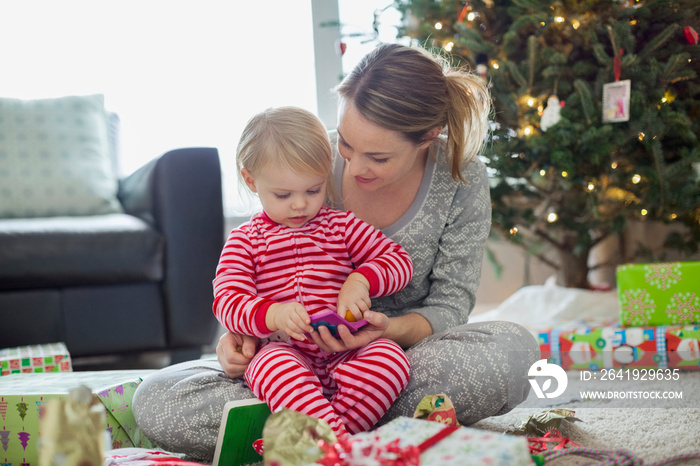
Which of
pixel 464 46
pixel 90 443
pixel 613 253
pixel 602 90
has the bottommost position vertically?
pixel 613 253

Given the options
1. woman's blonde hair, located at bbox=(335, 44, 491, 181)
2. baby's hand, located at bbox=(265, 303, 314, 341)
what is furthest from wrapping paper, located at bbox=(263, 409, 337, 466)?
woman's blonde hair, located at bbox=(335, 44, 491, 181)

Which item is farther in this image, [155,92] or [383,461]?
[155,92]

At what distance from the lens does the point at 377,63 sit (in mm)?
1196

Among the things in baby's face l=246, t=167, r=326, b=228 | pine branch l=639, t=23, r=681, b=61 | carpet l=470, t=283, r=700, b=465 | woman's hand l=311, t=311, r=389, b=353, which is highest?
pine branch l=639, t=23, r=681, b=61

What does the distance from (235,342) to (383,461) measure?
527 mm

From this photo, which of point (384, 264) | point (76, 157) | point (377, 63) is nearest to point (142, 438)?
point (384, 264)

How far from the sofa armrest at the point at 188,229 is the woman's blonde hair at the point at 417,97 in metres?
0.79

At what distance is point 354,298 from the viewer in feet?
3.34

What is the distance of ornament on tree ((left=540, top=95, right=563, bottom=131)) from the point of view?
6.41 feet

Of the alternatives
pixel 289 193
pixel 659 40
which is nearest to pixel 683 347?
pixel 659 40

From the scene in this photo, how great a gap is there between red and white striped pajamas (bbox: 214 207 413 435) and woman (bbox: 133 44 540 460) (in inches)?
2.3

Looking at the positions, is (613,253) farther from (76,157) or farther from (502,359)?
(76,157)

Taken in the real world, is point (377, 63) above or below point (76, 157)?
above

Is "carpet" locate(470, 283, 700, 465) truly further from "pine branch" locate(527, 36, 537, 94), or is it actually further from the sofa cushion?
the sofa cushion
